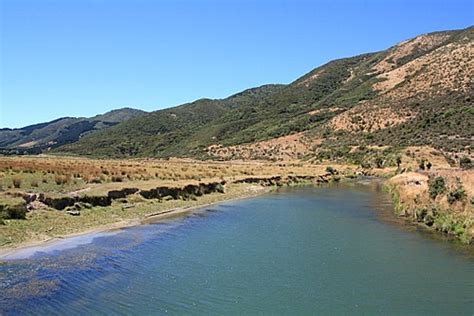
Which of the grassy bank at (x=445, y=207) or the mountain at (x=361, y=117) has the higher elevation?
the mountain at (x=361, y=117)

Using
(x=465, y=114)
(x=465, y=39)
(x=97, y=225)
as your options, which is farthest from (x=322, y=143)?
(x=97, y=225)

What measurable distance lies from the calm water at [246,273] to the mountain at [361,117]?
201 ft

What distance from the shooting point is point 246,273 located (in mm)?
18328

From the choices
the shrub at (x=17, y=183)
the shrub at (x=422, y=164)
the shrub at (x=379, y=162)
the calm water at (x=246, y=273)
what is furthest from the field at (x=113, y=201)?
the shrub at (x=379, y=162)

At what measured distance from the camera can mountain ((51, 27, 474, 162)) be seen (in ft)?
328

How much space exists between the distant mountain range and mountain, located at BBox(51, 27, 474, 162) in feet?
0.68

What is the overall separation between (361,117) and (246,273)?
109m

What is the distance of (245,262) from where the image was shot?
65.5 ft

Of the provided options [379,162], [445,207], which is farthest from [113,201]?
[379,162]

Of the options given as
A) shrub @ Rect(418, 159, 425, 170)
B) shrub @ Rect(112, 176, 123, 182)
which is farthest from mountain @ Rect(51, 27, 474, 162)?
shrub @ Rect(112, 176, 123, 182)

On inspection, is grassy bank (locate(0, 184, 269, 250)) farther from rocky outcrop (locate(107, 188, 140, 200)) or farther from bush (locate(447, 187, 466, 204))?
bush (locate(447, 187, 466, 204))

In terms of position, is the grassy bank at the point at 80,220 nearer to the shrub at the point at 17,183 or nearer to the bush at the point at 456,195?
the shrub at the point at 17,183

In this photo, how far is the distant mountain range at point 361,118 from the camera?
10000cm

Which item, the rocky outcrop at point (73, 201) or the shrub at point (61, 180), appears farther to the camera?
the shrub at point (61, 180)
